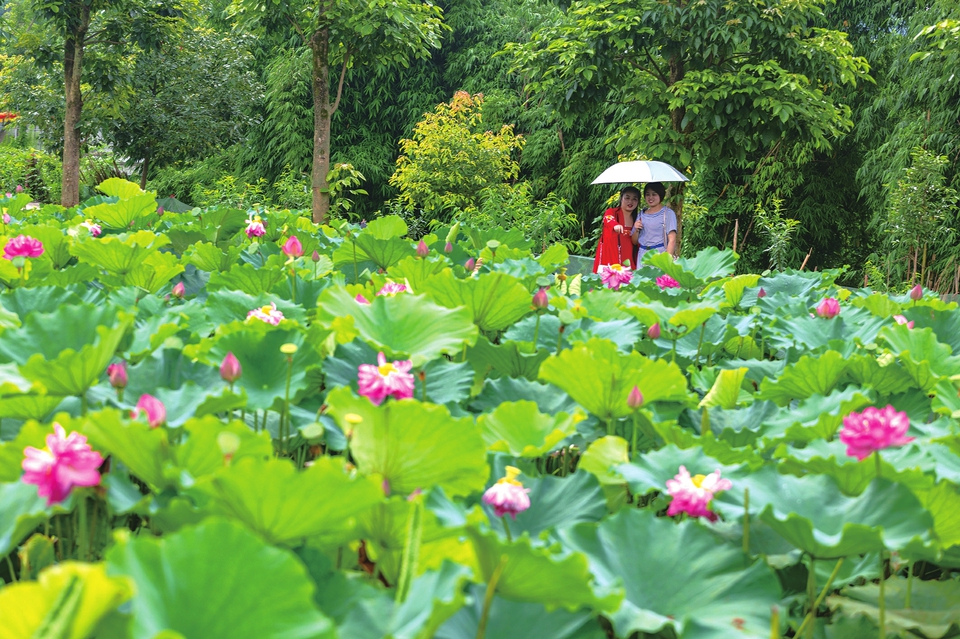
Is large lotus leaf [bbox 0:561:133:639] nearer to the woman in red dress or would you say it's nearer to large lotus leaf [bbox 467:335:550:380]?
large lotus leaf [bbox 467:335:550:380]

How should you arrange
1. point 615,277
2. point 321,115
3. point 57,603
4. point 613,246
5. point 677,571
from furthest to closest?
point 321,115 → point 613,246 → point 615,277 → point 677,571 → point 57,603

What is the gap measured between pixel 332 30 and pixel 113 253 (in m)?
5.93

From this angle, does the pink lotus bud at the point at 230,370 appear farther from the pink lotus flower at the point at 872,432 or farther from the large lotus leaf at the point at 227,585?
the pink lotus flower at the point at 872,432

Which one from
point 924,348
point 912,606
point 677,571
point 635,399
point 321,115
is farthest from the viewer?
point 321,115

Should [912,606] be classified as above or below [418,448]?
below

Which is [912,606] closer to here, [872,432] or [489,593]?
[872,432]

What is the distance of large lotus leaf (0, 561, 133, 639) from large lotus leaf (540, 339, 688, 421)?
558mm

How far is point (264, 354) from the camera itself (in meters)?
0.93

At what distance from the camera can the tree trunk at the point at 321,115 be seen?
6801mm

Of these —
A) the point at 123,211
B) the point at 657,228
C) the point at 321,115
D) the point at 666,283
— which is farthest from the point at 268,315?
the point at 321,115

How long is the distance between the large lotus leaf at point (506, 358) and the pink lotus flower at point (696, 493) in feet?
1.24

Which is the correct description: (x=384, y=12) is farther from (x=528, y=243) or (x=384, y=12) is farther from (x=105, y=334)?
(x=105, y=334)

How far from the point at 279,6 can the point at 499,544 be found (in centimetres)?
703

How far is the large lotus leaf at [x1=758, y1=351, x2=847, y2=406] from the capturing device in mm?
1017
